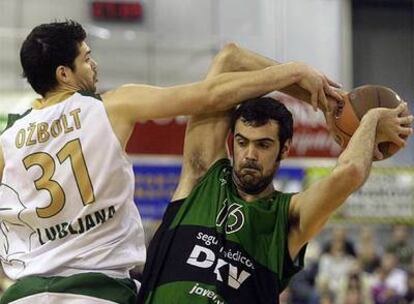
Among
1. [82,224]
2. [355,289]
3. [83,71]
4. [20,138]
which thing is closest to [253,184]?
[82,224]

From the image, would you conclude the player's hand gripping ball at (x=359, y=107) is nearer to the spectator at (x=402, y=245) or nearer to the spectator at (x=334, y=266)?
the spectator at (x=334, y=266)

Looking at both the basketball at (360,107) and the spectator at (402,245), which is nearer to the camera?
the basketball at (360,107)

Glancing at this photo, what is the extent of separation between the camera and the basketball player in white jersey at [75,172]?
430 cm

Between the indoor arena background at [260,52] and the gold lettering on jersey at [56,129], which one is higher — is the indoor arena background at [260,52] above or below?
below

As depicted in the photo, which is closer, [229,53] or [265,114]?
[265,114]

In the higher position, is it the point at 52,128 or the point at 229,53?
the point at 229,53

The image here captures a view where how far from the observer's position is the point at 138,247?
14.6 feet

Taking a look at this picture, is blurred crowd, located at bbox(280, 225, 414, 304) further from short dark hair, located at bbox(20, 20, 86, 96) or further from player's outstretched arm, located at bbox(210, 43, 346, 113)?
short dark hair, located at bbox(20, 20, 86, 96)

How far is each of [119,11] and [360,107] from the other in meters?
10.3

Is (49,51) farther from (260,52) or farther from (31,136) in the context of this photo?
(260,52)

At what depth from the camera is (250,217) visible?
452cm

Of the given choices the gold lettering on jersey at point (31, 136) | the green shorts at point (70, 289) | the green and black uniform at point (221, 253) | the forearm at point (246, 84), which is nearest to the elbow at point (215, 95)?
the forearm at point (246, 84)

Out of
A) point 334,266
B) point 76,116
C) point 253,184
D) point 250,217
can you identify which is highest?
point 76,116

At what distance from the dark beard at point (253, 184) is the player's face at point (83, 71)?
2.35 feet
